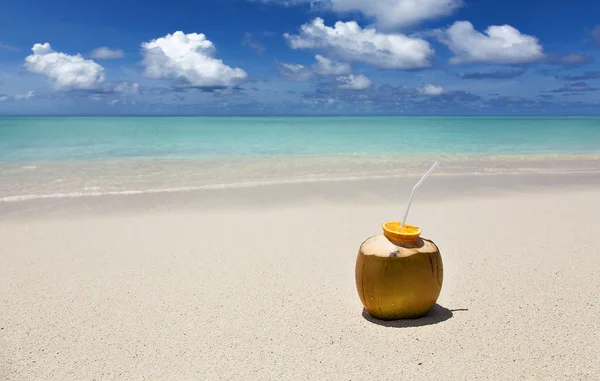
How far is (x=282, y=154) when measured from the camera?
18547 millimetres

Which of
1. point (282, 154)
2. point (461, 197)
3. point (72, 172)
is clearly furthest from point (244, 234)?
point (282, 154)

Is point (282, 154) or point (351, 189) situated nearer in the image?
point (351, 189)

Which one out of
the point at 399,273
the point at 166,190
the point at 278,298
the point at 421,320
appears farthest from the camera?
the point at 166,190

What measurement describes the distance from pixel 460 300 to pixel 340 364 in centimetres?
141

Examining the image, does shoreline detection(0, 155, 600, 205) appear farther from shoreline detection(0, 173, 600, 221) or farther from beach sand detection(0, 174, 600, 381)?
beach sand detection(0, 174, 600, 381)

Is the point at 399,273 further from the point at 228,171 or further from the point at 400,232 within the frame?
the point at 228,171

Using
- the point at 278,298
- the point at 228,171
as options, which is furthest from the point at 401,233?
the point at 228,171

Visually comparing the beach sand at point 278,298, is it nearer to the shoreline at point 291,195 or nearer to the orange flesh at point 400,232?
the shoreline at point 291,195

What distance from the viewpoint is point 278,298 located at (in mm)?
3951

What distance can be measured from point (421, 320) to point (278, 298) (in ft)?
3.92

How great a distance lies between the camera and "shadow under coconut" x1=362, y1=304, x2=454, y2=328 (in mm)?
3352

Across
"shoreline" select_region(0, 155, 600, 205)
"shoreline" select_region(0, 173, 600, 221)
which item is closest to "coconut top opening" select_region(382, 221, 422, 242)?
"shoreline" select_region(0, 173, 600, 221)

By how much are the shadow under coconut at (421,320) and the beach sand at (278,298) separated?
0.04 ft

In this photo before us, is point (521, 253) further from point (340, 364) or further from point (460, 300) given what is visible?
point (340, 364)
